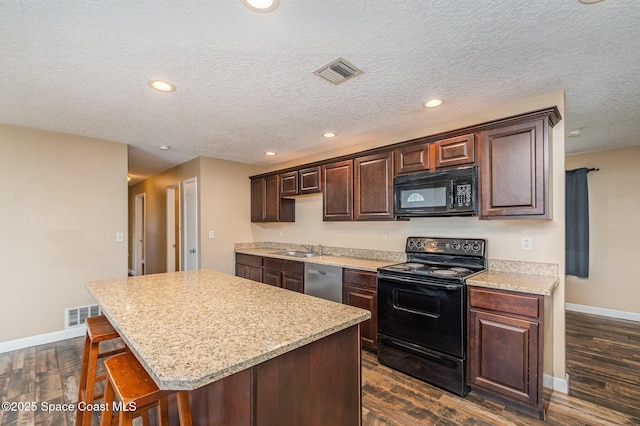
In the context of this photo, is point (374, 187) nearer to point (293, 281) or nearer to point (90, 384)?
point (293, 281)

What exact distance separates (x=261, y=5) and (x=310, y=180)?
271cm

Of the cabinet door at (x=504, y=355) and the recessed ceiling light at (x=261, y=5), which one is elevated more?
the recessed ceiling light at (x=261, y=5)

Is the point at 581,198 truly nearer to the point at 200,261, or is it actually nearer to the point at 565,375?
the point at 565,375

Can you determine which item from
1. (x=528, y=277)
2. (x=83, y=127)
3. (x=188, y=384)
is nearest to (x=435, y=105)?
(x=528, y=277)

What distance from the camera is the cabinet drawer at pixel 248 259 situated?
4.39 metres

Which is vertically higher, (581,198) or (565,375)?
(581,198)

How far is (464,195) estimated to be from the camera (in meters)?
2.60

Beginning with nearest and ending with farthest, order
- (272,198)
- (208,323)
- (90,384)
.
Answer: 1. (208,323)
2. (90,384)
3. (272,198)

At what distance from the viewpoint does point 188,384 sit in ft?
2.78

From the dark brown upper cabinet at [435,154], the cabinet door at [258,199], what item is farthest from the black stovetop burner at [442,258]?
the cabinet door at [258,199]

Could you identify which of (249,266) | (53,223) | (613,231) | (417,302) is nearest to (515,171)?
(417,302)

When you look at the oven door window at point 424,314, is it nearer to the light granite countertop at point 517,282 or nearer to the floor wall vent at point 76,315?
the light granite countertop at point 517,282

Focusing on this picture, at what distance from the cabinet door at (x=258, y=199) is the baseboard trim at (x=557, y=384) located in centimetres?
392

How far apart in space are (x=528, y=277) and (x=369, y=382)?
1.57 meters
